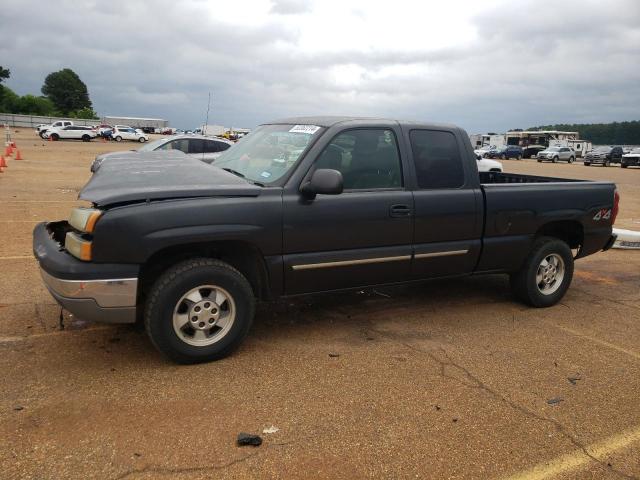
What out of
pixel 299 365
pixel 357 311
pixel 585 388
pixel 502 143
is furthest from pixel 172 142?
pixel 502 143

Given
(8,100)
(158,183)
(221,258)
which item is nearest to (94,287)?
(158,183)

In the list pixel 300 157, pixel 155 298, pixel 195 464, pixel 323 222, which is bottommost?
pixel 195 464

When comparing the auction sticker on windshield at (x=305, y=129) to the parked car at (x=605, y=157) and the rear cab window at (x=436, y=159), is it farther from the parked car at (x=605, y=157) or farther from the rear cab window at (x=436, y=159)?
the parked car at (x=605, y=157)

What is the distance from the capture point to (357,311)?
5211 mm

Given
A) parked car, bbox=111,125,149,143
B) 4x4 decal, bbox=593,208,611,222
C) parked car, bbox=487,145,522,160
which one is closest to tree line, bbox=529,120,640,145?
parked car, bbox=487,145,522,160

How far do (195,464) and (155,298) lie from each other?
126 centimetres

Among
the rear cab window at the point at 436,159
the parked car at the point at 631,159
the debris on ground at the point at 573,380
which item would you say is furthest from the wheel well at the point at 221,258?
the parked car at the point at 631,159

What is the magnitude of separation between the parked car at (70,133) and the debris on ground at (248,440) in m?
53.6

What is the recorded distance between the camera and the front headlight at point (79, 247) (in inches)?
136

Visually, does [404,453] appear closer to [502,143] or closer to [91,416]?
[91,416]

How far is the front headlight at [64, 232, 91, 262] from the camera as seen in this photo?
11.3 ft

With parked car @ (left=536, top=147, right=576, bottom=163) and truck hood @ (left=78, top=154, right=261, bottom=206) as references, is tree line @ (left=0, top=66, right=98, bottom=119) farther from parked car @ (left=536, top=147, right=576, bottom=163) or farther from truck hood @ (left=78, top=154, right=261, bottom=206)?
truck hood @ (left=78, top=154, right=261, bottom=206)

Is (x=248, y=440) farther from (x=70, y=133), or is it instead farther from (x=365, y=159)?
(x=70, y=133)

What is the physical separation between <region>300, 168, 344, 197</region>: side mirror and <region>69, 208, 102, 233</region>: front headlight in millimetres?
1493
